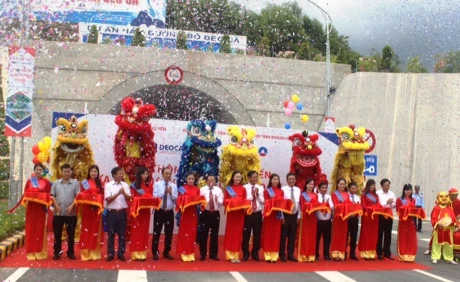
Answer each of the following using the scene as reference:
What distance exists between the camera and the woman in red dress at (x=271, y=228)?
10039mm

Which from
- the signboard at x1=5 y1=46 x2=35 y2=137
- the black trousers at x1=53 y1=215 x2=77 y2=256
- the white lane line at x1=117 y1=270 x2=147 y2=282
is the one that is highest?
the signboard at x1=5 y1=46 x2=35 y2=137

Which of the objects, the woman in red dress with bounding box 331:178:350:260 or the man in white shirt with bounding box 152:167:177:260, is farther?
the woman in red dress with bounding box 331:178:350:260

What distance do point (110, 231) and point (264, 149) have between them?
4.44 m

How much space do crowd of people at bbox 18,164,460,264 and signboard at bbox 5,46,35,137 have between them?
3.18 meters

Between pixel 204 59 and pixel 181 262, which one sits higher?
pixel 204 59

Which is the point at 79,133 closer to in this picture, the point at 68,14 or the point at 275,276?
the point at 275,276

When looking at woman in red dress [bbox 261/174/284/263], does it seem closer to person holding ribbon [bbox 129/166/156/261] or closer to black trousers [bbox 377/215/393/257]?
person holding ribbon [bbox 129/166/156/261]

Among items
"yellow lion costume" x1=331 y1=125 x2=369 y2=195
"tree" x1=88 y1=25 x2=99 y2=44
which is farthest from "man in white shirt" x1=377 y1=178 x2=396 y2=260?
"tree" x1=88 y1=25 x2=99 y2=44

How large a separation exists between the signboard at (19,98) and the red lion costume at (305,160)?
18.1 feet

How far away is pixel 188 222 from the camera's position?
987cm

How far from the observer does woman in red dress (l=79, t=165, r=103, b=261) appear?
30.7 ft

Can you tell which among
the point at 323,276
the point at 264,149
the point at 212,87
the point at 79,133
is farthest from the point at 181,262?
the point at 212,87

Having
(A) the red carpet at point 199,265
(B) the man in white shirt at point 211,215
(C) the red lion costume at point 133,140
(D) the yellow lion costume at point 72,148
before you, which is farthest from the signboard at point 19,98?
(B) the man in white shirt at point 211,215

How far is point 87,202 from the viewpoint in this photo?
9.36 m
